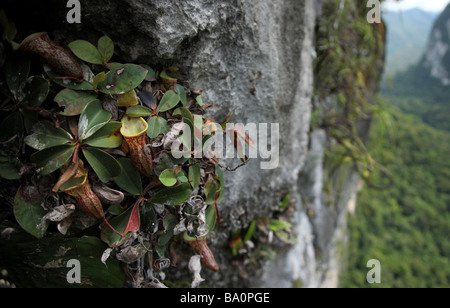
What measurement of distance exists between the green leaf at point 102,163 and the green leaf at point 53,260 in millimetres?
224

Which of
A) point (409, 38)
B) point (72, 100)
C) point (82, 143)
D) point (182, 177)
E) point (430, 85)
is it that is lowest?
point (182, 177)

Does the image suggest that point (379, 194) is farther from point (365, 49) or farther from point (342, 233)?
point (365, 49)

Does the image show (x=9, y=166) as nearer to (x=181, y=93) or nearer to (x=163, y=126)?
(x=163, y=126)

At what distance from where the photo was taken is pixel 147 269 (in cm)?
87

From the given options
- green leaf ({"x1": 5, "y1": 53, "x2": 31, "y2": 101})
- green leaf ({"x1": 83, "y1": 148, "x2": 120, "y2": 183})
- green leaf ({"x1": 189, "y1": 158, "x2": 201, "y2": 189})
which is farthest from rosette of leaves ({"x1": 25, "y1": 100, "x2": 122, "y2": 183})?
green leaf ({"x1": 189, "y1": 158, "x2": 201, "y2": 189})

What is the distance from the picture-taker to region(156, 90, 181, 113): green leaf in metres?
0.81

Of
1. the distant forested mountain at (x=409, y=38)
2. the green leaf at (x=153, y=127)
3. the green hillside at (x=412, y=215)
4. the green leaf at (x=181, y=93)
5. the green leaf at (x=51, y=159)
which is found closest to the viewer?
the green leaf at (x=51, y=159)

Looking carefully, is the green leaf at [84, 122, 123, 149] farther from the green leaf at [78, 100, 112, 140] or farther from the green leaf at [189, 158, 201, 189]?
the green leaf at [189, 158, 201, 189]

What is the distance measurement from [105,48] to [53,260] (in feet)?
2.17

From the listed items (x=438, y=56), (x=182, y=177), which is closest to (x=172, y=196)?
(x=182, y=177)

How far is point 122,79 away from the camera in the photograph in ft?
2.48

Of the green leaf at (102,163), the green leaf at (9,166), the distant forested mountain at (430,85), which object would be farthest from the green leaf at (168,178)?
the distant forested mountain at (430,85)

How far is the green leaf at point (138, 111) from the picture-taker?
761 millimetres

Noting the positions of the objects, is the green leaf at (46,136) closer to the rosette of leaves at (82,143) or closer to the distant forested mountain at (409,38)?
the rosette of leaves at (82,143)
